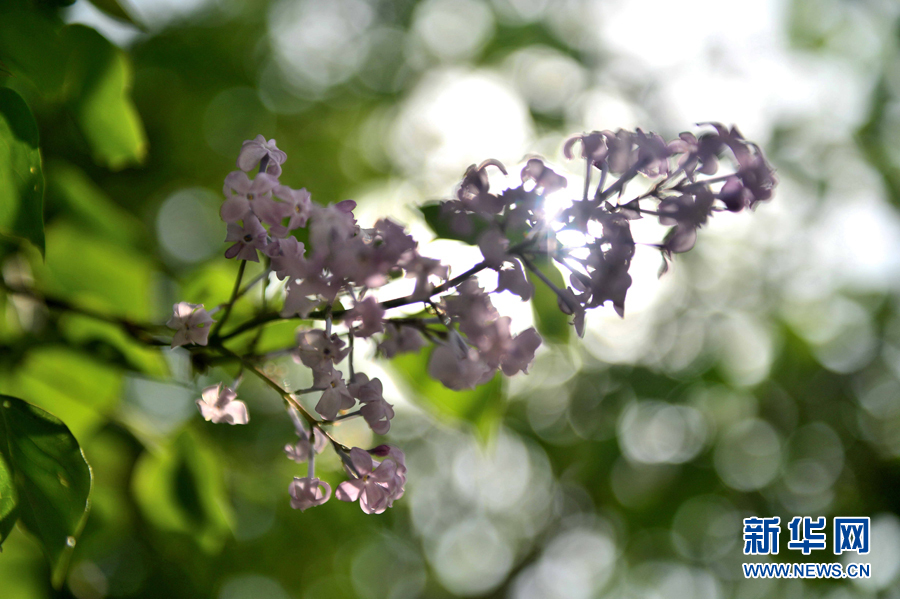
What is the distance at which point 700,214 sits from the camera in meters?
0.73

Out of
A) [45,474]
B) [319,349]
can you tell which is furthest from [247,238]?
[45,474]

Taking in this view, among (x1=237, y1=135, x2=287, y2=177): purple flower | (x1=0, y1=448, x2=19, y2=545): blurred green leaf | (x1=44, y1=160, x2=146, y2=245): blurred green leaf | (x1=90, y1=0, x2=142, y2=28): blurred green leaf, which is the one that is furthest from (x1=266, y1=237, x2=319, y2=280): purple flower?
(x1=44, y1=160, x2=146, y2=245): blurred green leaf

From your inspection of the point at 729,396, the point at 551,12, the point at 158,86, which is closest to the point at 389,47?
the point at 551,12

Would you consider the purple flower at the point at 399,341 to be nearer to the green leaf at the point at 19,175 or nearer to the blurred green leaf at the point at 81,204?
the green leaf at the point at 19,175

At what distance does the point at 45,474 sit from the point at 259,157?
0.44m

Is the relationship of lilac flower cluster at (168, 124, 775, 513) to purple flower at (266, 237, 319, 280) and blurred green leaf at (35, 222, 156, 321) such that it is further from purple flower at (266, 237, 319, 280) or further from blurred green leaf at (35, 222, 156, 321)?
blurred green leaf at (35, 222, 156, 321)

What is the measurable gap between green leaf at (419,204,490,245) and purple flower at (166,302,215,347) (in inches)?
12.2

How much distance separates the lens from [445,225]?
0.80 metres

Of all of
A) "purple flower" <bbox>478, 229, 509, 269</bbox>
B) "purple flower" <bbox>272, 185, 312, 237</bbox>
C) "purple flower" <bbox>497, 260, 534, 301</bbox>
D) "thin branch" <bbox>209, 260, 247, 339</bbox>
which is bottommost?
"thin branch" <bbox>209, 260, 247, 339</bbox>

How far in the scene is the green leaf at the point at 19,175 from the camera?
2.19 ft

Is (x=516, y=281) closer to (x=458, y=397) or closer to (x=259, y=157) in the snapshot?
(x=259, y=157)

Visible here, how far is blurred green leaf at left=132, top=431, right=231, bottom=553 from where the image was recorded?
1369mm

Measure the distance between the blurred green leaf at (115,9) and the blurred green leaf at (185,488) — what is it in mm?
858

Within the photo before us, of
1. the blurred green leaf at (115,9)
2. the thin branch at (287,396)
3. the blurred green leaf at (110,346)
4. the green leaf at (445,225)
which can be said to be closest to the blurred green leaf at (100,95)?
the blurred green leaf at (115,9)
